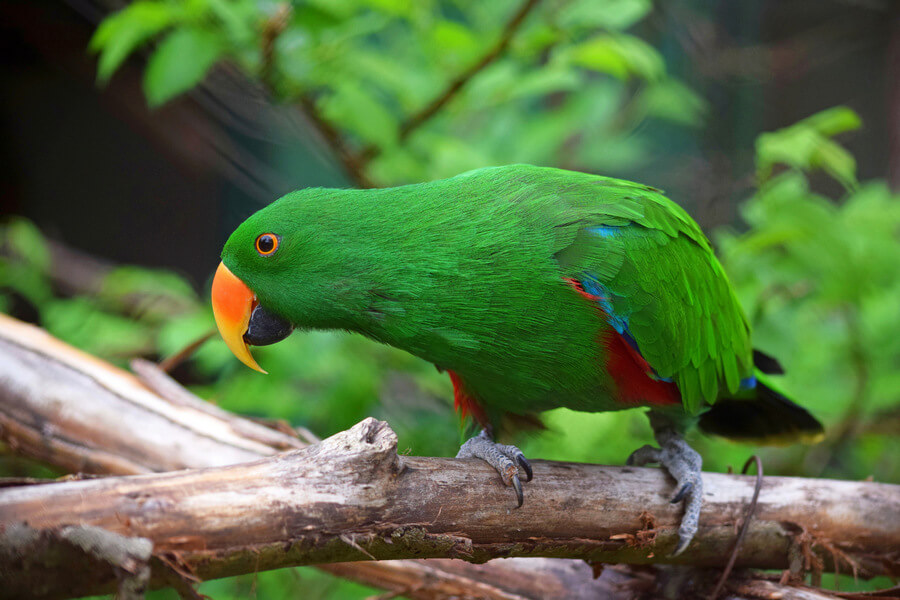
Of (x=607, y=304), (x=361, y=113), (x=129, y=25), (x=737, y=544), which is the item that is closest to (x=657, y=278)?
(x=607, y=304)

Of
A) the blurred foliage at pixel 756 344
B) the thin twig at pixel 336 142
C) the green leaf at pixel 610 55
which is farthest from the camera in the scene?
the thin twig at pixel 336 142

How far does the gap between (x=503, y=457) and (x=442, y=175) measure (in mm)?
1668

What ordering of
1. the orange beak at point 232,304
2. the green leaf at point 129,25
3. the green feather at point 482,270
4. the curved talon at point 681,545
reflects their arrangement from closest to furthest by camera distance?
the green feather at point 482,270 → the orange beak at point 232,304 → the curved talon at point 681,545 → the green leaf at point 129,25

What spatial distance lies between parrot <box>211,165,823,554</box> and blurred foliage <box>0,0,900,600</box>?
0.67 m

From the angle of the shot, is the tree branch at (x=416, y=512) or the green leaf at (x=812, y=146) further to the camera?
the green leaf at (x=812, y=146)

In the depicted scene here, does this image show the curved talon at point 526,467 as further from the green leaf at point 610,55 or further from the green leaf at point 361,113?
the green leaf at point 610,55

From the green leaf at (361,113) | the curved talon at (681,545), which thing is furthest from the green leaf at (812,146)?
the green leaf at (361,113)

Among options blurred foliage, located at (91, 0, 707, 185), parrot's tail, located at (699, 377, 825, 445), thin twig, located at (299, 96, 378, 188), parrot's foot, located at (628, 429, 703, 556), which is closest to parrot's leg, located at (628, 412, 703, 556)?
parrot's foot, located at (628, 429, 703, 556)

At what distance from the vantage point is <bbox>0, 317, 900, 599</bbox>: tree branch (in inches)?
52.9

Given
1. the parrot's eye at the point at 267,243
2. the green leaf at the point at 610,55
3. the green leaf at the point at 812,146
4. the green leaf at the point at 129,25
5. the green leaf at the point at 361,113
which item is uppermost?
the green leaf at the point at 610,55

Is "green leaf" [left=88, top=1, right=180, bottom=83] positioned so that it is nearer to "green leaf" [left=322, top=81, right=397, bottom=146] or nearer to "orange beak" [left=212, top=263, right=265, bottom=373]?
"green leaf" [left=322, top=81, right=397, bottom=146]

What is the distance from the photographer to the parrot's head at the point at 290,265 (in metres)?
1.75

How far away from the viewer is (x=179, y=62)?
2.76 meters

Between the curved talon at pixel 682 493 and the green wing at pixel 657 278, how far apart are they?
0.24 metres
